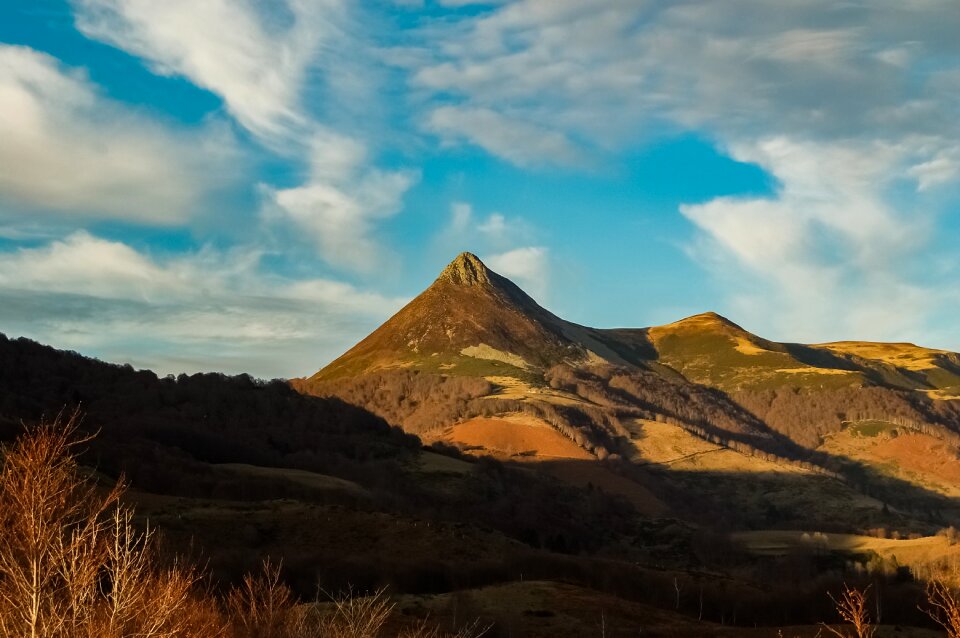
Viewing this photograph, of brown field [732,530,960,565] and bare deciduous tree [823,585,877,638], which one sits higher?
bare deciduous tree [823,585,877,638]

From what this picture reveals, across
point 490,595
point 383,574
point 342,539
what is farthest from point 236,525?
point 490,595

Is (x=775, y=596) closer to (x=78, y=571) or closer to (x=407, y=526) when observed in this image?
(x=407, y=526)

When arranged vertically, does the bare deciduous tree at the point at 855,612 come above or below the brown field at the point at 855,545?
above

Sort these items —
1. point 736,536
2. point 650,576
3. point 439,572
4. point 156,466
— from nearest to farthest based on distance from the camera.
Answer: point 439,572 < point 650,576 < point 156,466 < point 736,536

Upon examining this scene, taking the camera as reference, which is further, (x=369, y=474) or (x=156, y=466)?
(x=369, y=474)

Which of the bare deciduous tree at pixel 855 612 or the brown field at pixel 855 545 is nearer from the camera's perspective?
the bare deciduous tree at pixel 855 612

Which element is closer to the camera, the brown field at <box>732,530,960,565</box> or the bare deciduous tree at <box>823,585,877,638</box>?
the bare deciduous tree at <box>823,585,877,638</box>

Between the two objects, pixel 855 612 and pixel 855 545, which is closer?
pixel 855 612

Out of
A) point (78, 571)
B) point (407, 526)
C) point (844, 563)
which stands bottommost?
point (844, 563)

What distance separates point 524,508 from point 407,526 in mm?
77843

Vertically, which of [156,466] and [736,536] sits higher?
[156,466]

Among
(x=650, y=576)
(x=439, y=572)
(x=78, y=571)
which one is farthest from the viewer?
(x=650, y=576)

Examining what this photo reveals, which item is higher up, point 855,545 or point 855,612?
point 855,612

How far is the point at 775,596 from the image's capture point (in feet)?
359
